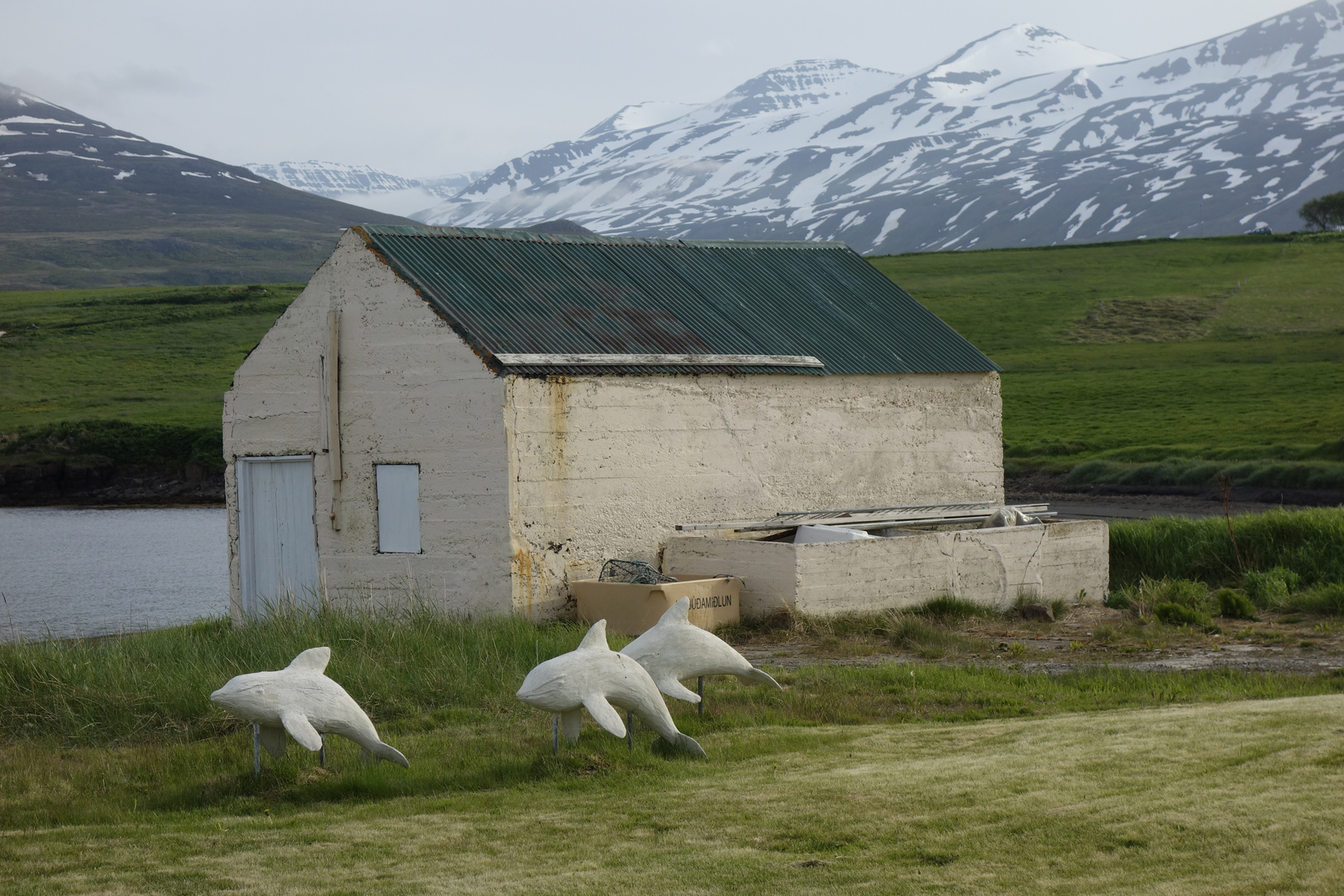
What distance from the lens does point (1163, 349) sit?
6619cm

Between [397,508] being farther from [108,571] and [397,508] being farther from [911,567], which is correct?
[108,571]

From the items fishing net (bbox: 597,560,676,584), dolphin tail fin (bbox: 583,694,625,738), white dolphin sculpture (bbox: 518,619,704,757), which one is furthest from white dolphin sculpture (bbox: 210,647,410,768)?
fishing net (bbox: 597,560,676,584)

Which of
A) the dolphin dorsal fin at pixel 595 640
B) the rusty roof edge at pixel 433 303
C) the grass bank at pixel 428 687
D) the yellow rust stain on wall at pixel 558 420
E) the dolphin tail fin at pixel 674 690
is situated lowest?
the grass bank at pixel 428 687

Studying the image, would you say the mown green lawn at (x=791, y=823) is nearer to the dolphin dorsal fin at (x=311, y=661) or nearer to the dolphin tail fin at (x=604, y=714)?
the dolphin tail fin at (x=604, y=714)

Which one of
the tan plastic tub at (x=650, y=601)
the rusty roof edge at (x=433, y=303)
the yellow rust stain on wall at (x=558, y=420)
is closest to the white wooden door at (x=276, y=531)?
the rusty roof edge at (x=433, y=303)

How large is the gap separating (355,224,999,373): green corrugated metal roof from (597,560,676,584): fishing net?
2.51 metres

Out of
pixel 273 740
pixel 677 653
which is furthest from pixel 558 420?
pixel 273 740

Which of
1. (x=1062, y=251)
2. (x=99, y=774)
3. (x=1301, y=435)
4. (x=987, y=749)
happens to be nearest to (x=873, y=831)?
(x=987, y=749)

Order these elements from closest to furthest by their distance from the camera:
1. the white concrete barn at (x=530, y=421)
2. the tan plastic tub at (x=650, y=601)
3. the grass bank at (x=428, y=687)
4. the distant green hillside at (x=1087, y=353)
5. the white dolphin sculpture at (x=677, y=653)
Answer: the white dolphin sculpture at (x=677, y=653), the grass bank at (x=428, y=687), the tan plastic tub at (x=650, y=601), the white concrete barn at (x=530, y=421), the distant green hillside at (x=1087, y=353)

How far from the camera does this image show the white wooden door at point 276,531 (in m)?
18.3

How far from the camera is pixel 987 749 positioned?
9.56 m

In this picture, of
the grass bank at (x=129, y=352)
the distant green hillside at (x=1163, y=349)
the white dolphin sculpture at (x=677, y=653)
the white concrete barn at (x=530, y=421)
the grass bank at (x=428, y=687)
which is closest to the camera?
the white dolphin sculpture at (x=677, y=653)

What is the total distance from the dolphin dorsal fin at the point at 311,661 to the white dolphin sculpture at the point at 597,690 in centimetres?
139

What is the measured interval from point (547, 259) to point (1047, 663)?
31.8 ft
